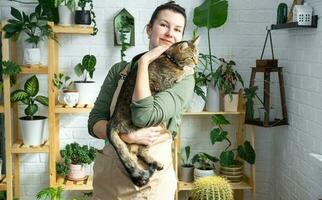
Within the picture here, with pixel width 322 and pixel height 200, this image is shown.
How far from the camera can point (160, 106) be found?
1.33 m

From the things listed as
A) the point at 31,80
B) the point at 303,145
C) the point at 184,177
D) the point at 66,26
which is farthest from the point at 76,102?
the point at 303,145

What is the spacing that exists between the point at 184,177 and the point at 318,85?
1.18 meters

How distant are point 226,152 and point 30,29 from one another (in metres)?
1.65

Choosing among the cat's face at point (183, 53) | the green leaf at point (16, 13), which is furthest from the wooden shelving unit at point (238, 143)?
the cat's face at point (183, 53)

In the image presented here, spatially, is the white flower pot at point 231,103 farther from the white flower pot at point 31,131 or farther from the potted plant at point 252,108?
the white flower pot at point 31,131

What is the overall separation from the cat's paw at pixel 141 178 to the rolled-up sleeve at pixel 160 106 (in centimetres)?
18

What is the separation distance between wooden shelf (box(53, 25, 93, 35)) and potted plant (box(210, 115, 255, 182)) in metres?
1.10

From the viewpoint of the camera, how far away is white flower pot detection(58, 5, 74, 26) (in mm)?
2816

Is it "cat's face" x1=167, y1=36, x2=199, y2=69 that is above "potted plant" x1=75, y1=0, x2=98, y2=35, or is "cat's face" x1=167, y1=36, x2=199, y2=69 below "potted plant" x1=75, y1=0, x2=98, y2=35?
below

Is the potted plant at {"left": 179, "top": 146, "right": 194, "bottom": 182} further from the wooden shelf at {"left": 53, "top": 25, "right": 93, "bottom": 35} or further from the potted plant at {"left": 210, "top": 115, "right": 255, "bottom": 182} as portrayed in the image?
the wooden shelf at {"left": 53, "top": 25, "right": 93, "bottom": 35}

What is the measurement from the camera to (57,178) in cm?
301

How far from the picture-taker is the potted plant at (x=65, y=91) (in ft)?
9.37

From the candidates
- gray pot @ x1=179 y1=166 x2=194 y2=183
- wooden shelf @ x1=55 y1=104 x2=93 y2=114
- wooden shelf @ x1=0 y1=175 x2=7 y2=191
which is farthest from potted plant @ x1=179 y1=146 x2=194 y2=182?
wooden shelf @ x1=0 y1=175 x2=7 y2=191

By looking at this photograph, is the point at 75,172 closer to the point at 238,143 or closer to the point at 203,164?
the point at 203,164
